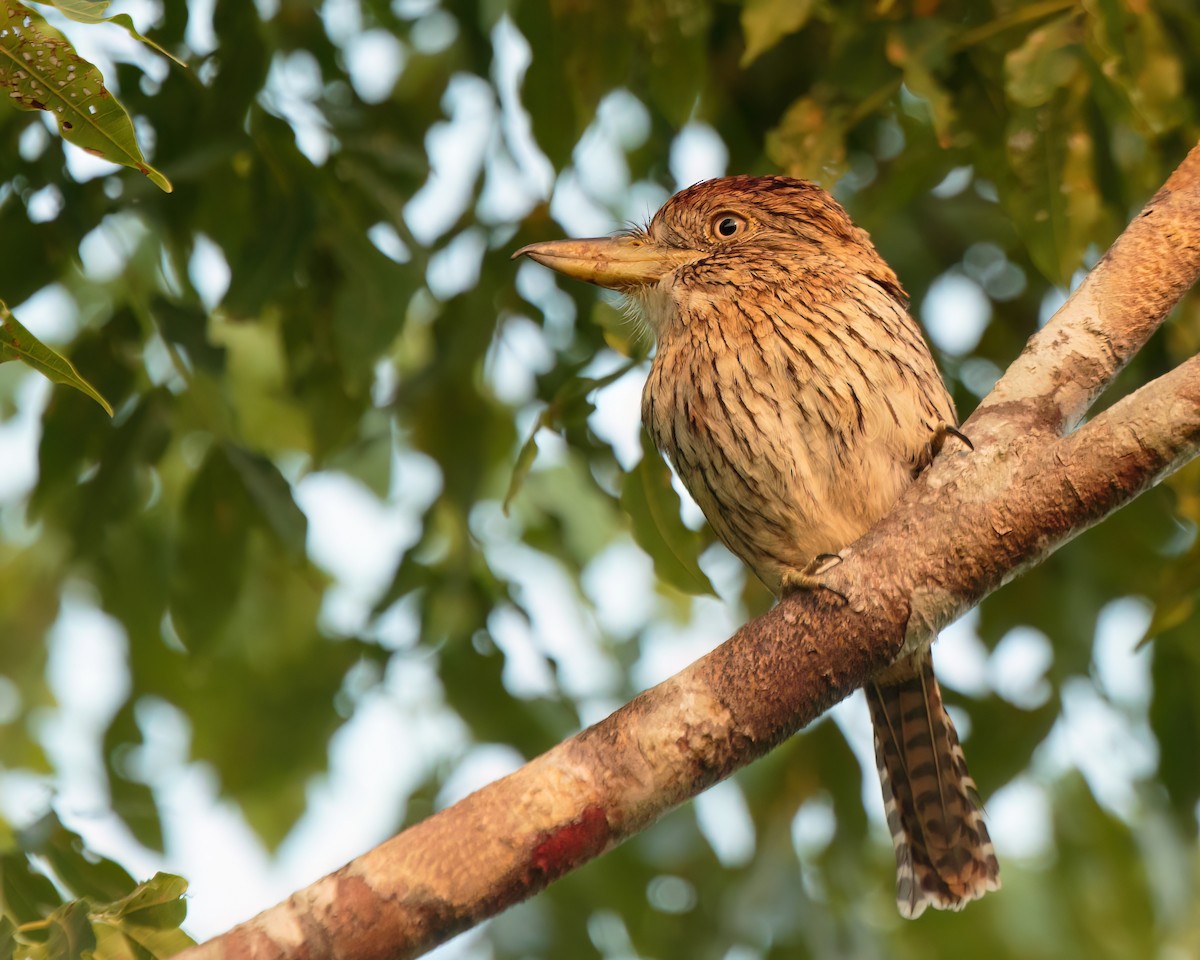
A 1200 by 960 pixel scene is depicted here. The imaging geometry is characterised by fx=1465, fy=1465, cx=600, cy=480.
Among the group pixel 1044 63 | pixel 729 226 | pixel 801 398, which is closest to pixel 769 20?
pixel 1044 63

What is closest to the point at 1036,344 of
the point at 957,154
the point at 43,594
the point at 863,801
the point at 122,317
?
the point at 957,154

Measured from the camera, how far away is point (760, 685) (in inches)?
78.4

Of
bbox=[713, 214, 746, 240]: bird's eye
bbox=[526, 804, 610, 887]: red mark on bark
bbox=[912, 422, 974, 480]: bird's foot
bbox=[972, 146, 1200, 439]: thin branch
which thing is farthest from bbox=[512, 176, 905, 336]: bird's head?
bbox=[526, 804, 610, 887]: red mark on bark

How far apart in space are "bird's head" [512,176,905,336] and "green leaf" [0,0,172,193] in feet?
4.53

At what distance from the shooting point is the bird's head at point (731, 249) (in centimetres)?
303

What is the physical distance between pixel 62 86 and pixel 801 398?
1.55 meters

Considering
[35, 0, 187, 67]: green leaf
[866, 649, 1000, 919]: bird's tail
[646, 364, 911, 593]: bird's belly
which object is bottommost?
[866, 649, 1000, 919]: bird's tail

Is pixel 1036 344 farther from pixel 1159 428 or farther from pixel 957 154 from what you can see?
pixel 957 154

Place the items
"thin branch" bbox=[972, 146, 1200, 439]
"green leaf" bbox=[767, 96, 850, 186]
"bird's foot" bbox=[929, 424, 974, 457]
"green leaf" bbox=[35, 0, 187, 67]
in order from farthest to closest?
"green leaf" bbox=[767, 96, 850, 186] → "thin branch" bbox=[972, 146, 1200, 439] → "bird's foot" bbox=[929, 424, 974, 457] → "green leaf" bbox=[35, 0, 187, 67]

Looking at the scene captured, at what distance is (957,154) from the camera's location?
9.19ft

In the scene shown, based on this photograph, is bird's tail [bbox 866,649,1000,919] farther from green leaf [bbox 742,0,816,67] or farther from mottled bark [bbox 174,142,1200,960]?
green leaf [bbox 742,0,816,67]

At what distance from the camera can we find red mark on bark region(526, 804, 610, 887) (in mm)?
1867

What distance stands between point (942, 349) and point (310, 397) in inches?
57.9

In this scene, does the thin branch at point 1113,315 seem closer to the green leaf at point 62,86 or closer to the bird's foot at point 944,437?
the bird's foot at point 944,437
